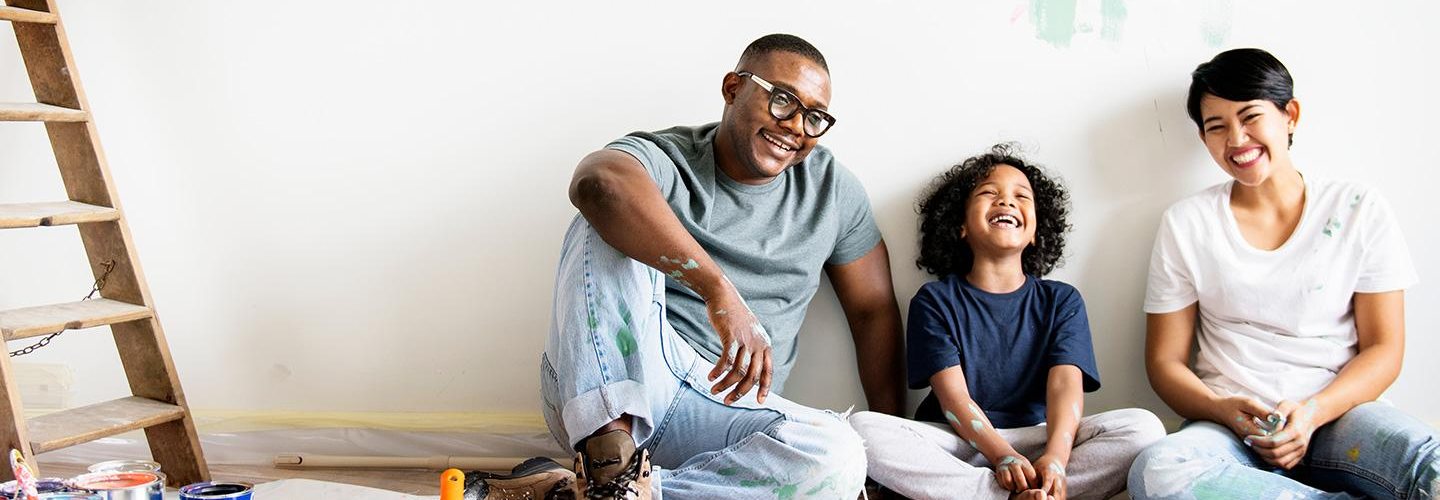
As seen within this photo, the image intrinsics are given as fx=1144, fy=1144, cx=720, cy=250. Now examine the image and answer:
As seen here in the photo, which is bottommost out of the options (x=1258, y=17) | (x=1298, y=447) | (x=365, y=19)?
(x=1298, y=447)

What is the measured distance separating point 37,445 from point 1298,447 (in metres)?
2.16

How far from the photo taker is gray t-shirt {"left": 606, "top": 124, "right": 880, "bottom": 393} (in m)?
2.06

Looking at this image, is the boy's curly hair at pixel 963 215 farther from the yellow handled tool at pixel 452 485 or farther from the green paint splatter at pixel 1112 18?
the yellow handled tool at pixel 452 485

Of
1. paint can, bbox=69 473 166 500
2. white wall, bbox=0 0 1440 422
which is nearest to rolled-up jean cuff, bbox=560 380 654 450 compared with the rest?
paint can, bbox=69 473 166 500

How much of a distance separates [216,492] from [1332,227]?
192cm

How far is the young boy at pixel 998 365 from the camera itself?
1959 millimetres

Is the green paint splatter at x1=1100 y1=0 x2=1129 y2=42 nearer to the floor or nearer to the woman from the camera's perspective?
the woman

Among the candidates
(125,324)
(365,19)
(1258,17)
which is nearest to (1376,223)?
(1258,17)

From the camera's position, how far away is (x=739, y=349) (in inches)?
65.7

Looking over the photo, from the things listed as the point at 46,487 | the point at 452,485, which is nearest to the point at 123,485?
the point at 46,487

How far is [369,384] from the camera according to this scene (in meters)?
2.51

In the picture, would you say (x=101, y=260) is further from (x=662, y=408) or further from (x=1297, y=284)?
(x=1297, y=284)

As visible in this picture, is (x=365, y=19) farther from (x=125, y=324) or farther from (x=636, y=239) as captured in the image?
(x=636, y=239)

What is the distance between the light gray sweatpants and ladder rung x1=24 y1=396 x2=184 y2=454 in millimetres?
1342
